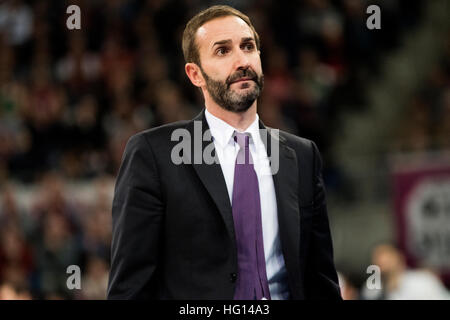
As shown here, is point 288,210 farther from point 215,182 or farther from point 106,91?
point 106,91

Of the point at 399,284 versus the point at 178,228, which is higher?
the point at 178,228

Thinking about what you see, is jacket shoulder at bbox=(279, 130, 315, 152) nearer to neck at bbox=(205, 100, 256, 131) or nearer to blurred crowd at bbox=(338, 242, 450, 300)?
neck at bbox=(205, 100, 256, 131)

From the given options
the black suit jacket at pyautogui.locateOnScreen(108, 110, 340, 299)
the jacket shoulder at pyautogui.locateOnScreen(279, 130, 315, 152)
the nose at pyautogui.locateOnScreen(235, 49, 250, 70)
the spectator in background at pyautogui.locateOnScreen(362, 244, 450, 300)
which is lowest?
the spectator in background at pyautogui.locateOnScreen(362, 244, 450, 300)

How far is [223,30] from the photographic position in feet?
9.05

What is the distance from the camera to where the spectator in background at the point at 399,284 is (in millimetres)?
6734

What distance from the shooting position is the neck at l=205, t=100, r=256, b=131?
277 cm

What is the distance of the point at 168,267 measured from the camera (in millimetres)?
2662

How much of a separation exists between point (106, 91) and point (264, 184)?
6.96 m

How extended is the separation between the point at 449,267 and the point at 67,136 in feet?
13.5

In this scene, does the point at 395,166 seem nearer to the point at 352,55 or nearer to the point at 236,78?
the point at 352,55

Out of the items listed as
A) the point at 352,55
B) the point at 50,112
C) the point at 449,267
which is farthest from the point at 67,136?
the point at 449,267

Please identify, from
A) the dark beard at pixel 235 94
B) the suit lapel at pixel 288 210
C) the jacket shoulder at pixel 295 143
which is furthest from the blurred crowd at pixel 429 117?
the dark beard at pixel 235 94

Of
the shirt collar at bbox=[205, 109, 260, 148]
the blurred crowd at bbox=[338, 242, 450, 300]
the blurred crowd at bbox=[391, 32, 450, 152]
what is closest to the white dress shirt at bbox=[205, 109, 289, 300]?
the shirt collar at bbox=[205, 109, 260, 148]

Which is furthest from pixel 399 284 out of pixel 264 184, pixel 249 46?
pixel 249 46
